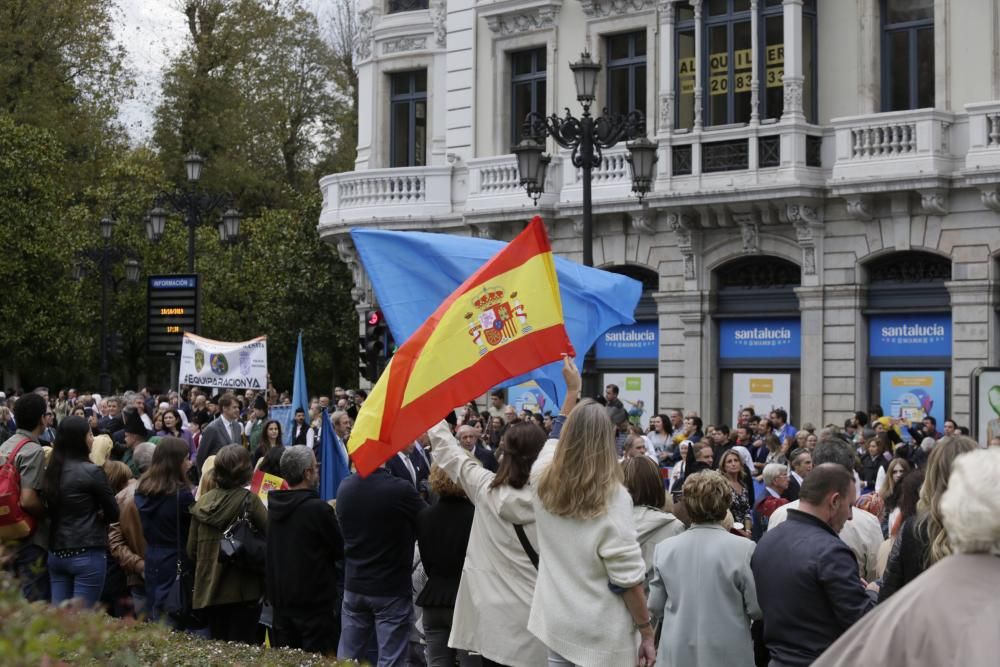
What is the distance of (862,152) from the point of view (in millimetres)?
24734

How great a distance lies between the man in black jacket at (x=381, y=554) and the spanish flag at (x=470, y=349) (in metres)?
0.49

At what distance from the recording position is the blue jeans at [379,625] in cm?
927

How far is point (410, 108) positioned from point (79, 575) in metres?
22.9

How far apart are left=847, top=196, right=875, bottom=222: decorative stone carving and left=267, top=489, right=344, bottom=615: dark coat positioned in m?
16.7

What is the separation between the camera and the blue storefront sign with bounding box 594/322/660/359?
28266 millimetres

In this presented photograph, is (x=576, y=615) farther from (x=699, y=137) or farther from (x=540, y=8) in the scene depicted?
(x=540, y=8)

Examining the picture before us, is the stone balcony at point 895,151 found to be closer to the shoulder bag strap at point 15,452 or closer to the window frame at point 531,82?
the window frame at point 531,82

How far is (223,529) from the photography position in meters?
9.98

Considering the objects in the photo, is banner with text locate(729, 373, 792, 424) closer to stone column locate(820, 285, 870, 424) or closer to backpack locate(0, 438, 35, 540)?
stone column locate(820, 285, 870, 424)

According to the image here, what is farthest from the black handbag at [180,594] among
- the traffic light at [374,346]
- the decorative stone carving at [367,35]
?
the decorative stone carving at [367,35]

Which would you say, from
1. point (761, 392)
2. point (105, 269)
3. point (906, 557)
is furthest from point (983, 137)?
point (105, 269)

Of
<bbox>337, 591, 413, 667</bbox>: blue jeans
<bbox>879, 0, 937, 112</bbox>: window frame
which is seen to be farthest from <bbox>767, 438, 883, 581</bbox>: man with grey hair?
<bbox>879, 0, 937, 112</bbox>: window frame

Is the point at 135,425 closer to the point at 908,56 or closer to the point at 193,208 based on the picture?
the point at 193,208

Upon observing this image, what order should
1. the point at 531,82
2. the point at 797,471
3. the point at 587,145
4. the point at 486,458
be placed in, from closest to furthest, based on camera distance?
the point at 797,471 < the point at 486,458 < the point at 587,145 < the point at 531,82
